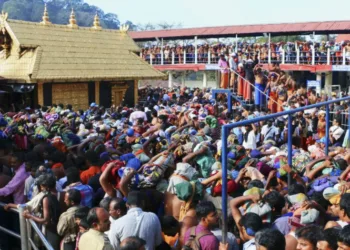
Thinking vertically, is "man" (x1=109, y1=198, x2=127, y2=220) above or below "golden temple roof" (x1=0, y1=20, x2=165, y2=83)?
below

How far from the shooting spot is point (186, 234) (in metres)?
4.33

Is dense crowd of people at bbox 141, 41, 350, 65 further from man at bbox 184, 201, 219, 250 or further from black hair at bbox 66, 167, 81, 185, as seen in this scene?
man at bbox 184, 201, 219, 250

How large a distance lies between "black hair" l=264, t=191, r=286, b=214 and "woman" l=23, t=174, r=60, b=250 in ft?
6.86

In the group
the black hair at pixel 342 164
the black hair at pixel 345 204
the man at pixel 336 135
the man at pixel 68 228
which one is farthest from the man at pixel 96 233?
the man at pixel 336 135

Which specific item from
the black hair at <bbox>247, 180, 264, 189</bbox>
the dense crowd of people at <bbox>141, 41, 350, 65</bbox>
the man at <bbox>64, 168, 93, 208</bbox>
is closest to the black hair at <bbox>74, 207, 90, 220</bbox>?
the man at <bbox>64, 168, 93, 208</bbox>

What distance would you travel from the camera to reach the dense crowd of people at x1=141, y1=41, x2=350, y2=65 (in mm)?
23703

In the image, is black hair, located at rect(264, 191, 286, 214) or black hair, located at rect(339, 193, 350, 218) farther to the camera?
black hair, located at rect(264, 191, 286, 214)

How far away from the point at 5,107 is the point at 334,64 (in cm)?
1538

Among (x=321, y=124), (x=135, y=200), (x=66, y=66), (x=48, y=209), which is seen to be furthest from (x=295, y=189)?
(x=66, y=66)

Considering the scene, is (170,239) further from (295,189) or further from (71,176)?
(71,176)

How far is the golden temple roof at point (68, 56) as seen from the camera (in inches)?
629

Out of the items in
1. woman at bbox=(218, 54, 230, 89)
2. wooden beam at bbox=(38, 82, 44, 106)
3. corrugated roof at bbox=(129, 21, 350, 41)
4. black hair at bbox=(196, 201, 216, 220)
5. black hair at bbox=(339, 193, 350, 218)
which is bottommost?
black hair at bbox=(196, 201, 216, 220)

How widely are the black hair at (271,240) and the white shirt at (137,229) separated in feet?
3.43

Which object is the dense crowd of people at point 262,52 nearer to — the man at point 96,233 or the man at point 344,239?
the man at point 96,233
